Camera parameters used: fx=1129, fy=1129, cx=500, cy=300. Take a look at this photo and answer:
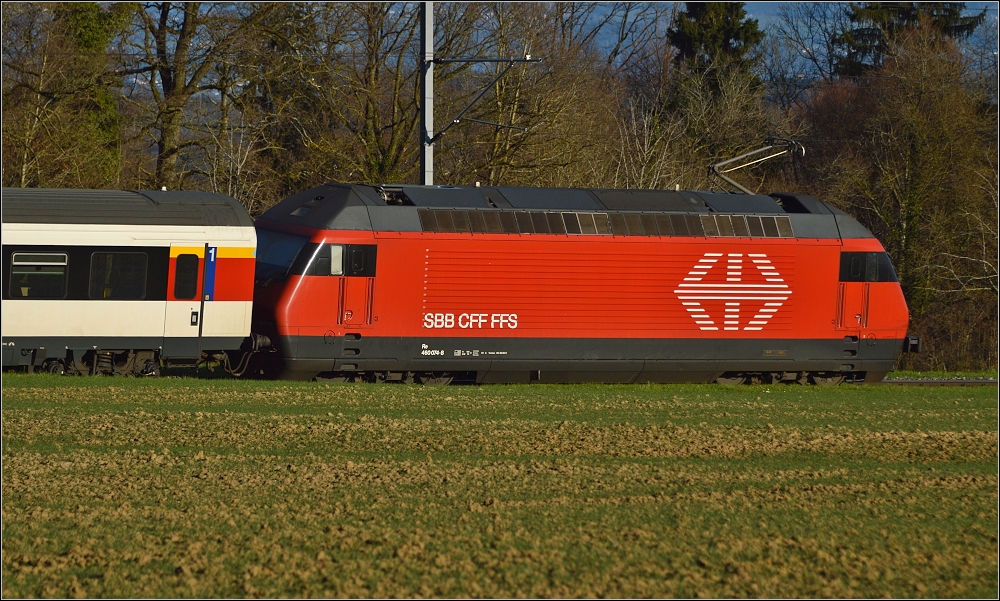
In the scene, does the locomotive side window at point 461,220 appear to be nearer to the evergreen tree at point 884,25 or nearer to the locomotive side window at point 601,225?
the locomotive side window at point 601,225

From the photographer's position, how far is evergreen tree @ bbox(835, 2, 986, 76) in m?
50.8

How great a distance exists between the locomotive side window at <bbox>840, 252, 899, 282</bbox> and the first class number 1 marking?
7.19 metres

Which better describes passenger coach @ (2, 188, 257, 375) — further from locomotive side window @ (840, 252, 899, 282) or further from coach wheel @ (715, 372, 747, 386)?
locomotive side window @ (840, 252, 899, 282)

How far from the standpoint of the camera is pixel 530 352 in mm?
21391

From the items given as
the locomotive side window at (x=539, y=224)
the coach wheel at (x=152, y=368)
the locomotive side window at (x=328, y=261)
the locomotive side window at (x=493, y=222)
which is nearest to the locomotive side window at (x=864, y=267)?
the locomotive side window at (x=539, y=224)

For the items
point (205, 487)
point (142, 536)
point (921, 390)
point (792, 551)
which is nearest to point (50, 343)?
point (205, 487)

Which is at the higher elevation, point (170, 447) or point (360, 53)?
point (360, 53)

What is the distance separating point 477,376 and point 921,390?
922 cm

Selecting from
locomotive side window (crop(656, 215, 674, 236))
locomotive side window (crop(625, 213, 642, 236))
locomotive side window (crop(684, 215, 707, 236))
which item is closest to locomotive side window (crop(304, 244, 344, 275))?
locomotive side window (crop(625, 213, 642, 236))

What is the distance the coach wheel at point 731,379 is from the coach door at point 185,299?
10.5 metres

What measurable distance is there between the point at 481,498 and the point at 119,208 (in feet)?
40.1

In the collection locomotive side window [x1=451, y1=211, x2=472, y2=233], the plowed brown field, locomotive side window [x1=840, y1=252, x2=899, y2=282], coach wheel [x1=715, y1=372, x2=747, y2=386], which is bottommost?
the plowed brown field

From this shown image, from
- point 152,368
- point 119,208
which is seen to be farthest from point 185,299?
point 119,208

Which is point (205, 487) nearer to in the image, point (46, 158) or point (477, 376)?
point (477, 376)
